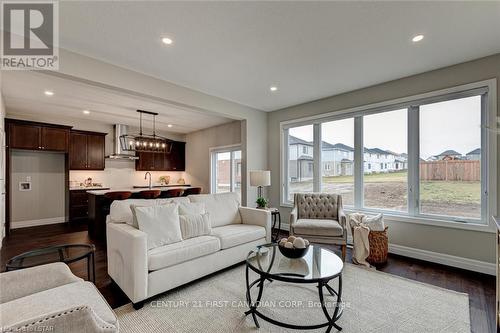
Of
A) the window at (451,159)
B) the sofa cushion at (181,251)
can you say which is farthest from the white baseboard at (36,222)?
the window at (451,159)

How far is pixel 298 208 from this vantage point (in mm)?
4125

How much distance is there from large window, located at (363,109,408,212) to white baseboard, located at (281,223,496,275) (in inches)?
24.9

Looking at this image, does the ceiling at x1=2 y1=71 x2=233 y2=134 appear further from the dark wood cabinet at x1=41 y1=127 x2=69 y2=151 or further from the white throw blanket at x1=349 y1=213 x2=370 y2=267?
the white throw blanket at x1=349 y1=213 x2=370 y2=267

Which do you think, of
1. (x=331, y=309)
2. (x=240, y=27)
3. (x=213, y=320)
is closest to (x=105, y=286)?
(x=213, y=320)

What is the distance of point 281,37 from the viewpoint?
2.57 meters

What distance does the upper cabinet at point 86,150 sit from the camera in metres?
6.00

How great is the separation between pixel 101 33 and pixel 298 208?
12.2 feet

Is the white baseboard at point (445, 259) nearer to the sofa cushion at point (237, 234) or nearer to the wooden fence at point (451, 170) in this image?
the wooden fence at point (451, 170)

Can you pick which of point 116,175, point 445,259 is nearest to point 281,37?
point 445,259

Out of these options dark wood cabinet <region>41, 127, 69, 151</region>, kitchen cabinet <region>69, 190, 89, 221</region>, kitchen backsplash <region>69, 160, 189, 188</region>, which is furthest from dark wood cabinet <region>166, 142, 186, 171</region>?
dark wood cabinet <region>41, 127, 69, 151</region>

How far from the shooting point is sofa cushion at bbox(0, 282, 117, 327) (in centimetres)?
110

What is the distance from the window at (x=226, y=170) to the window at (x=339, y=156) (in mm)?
2465

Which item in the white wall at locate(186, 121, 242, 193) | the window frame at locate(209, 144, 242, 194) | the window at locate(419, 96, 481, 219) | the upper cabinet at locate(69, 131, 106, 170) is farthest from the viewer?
the window frame at locate(209, 144, 242, 194)

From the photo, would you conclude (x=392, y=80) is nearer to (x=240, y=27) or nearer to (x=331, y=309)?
(x=240, y=27)
